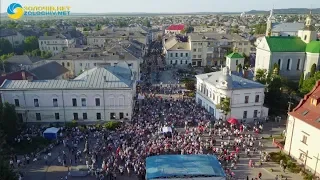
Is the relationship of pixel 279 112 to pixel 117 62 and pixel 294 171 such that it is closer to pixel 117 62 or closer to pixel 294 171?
pixel 294 171

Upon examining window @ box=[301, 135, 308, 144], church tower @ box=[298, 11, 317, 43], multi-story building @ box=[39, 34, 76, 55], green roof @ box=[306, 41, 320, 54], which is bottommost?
window @ box=[301, 135, 308, 144]

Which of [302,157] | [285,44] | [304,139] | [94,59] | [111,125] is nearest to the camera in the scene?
[304,139]

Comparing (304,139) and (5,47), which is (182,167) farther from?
(5,47)

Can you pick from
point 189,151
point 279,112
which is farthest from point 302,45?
point 189,151

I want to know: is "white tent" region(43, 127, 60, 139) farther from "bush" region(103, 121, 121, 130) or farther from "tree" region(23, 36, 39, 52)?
"tree" region(23, 36, 39, 52)

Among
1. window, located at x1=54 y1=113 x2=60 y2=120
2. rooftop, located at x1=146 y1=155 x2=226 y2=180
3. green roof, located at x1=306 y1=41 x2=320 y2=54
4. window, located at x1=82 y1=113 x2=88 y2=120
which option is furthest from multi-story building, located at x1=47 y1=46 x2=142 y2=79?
rooftop, located at x1=146 y1=155 x2=226 y2=180

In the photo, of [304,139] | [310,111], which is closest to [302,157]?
[304,139]
